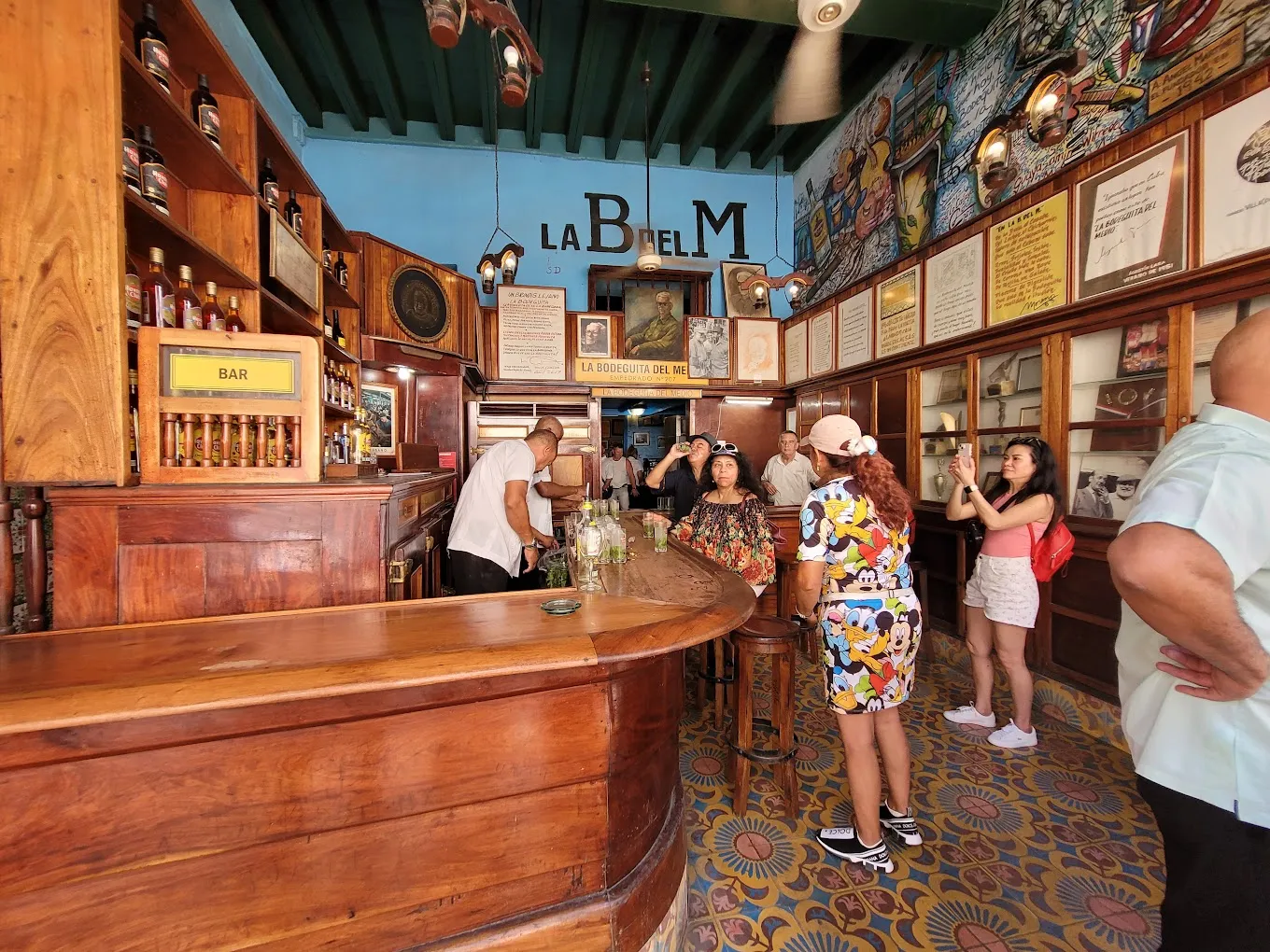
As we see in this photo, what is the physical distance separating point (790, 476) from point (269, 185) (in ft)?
16.5

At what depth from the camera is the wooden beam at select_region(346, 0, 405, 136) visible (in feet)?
17.1

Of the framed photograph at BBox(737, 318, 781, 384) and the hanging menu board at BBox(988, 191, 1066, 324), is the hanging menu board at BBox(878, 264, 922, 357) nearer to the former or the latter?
the hanging menu board at BBox(988, 191, 1066, 324)

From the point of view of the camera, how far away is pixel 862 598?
6.21 feet

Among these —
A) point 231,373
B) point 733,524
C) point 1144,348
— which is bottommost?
point 733,524

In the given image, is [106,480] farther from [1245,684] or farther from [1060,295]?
[1060,295]

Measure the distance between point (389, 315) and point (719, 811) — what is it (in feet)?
15.0

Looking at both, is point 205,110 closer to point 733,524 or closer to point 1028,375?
point 733,524

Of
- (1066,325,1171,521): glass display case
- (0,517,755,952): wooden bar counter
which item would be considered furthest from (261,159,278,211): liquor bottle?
(1066,325,1171,521): glass display case

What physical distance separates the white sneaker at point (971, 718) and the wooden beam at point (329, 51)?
819cm

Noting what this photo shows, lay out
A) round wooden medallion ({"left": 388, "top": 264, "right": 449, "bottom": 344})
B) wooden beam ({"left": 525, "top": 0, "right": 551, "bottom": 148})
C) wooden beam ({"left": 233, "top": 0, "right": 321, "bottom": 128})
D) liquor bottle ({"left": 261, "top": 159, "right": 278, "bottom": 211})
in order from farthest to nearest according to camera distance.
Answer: wooden beam ({"left": 525, "top": 0, "right": 551, "bottom": 148}) < wooden beam ({"left": 233, "top": 0, "right": 321, "bottom": 128}) < round wooden medallion ({"left": 388, "top": 264, "right": 449, "bottom": 344}) < liquor bottle ({"left": 261, "top": 159, "right": 278, "bottom": 211})

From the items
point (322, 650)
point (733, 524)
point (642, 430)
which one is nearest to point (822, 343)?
point (733, 524)

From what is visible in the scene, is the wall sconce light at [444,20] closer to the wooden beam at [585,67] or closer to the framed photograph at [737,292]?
the wooden beam at [585,67]

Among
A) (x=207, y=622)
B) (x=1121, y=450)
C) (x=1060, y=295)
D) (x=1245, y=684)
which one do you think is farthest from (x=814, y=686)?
(x=207, y=622)

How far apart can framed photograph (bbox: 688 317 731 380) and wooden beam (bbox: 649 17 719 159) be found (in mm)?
2747
